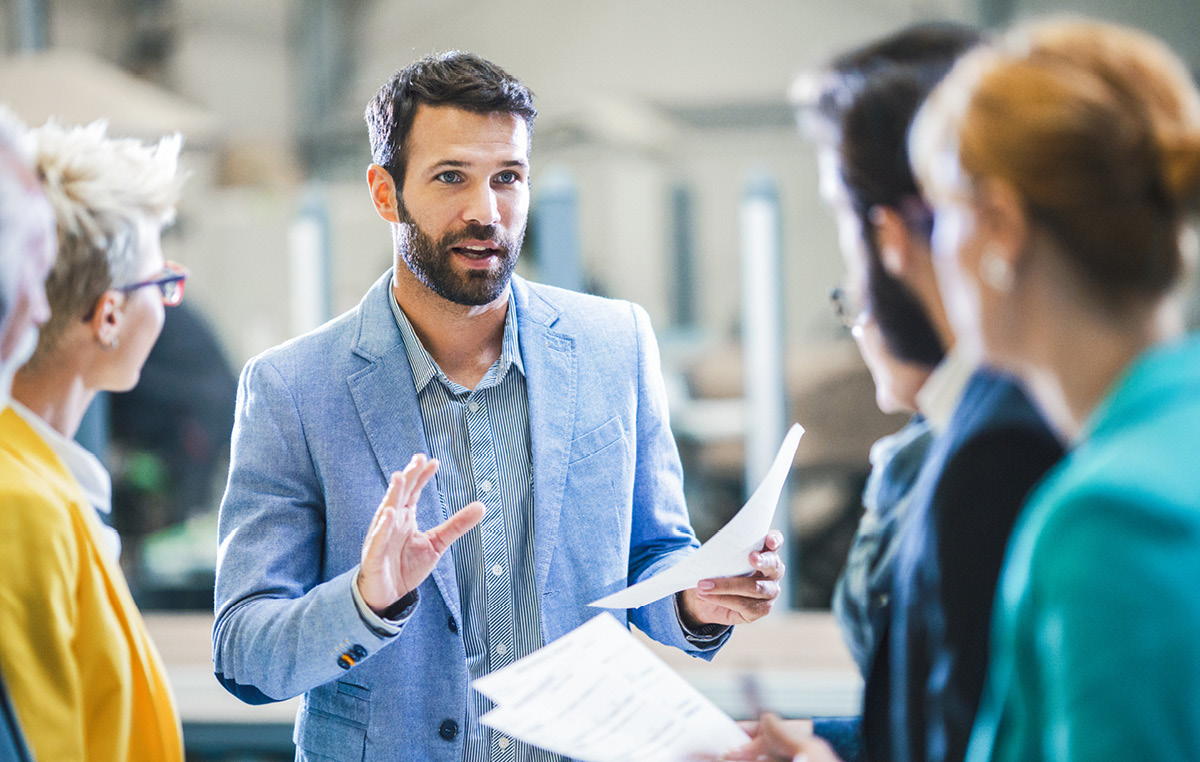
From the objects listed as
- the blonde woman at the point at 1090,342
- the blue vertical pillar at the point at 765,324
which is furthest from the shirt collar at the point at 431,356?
the blue vertical pillar at the point at 765,324

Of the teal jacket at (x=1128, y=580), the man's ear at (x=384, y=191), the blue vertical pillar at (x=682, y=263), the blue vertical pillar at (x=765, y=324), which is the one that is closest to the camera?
the teal jacket at (x=1128, y=580)

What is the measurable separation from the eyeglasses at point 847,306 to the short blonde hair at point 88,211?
855 mm

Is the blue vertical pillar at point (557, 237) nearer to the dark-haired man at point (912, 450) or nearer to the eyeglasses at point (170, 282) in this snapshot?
the eyeglasses at point (170, 282)

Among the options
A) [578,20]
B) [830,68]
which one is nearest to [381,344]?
[830,68]

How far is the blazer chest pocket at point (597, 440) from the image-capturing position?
1.73m

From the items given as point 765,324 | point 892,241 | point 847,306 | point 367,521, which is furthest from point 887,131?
point 765,324

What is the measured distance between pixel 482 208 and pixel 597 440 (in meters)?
0.41

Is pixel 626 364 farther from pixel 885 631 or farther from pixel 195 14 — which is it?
pixel 195 14

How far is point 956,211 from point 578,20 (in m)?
8.19

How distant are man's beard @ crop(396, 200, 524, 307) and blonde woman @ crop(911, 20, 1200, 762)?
87cm

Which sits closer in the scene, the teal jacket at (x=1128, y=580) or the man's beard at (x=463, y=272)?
the teal jacket at (x=1128, y=580)

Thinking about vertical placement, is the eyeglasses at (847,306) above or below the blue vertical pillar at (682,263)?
above

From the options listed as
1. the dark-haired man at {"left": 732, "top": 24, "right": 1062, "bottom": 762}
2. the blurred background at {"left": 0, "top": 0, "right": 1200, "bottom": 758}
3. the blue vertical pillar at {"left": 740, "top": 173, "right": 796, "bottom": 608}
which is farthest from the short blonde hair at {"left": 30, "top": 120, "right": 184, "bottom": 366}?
the blue vertical pillar at {"left": 740, "top": 173, "right": 796, "bottom": 608}

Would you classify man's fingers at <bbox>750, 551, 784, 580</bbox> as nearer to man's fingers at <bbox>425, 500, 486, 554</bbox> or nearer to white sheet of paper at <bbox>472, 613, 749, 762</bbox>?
white sheet of paper at <bbox>472, 613, 749, 762</bbox>
